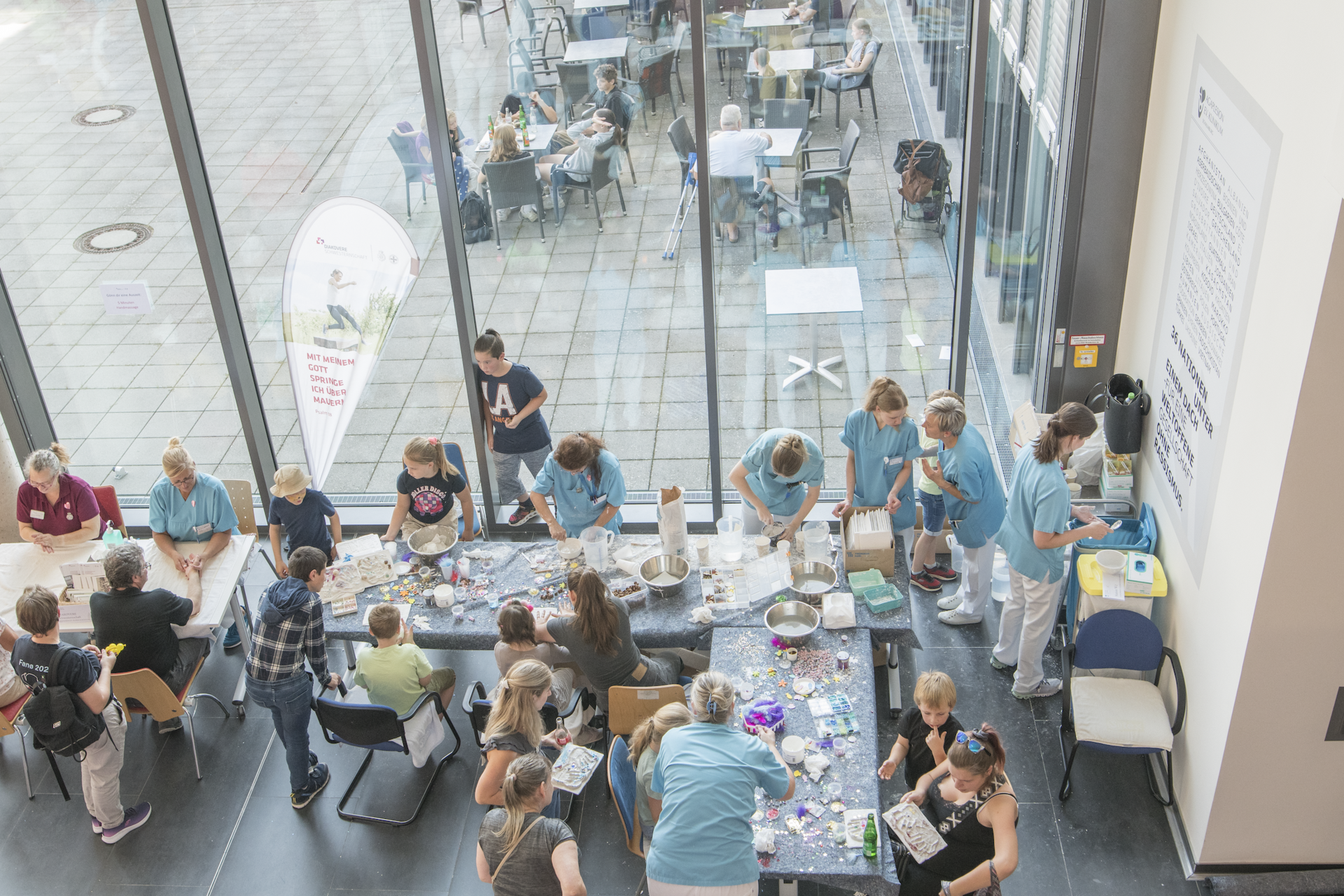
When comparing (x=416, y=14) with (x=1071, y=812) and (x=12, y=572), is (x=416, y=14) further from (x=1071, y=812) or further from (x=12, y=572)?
(x=1071, y=812)

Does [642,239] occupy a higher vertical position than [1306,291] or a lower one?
lower

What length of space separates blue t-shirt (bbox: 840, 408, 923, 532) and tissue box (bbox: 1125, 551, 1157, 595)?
1277mm

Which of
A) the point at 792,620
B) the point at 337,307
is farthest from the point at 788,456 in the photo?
the point at 337,307

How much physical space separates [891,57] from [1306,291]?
326 cm

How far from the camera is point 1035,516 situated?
5516 millimetres

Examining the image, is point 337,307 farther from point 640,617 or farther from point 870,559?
point 870,559

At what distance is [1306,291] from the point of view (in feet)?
12.6

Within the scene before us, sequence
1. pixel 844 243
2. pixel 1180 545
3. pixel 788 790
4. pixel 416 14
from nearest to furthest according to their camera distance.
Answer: pixel 788 790 → pixel 1180 545 → pixel 416 14 → pixel 844 243

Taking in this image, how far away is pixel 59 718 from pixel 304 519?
1593mm

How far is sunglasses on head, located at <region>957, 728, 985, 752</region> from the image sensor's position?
4148mm

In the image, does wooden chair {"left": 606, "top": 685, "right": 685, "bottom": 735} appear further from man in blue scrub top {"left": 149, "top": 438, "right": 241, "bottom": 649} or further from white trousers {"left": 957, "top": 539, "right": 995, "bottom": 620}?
man in blue scrub top {"left": 149, "top": 438, "right": 241, "bottom": 649}

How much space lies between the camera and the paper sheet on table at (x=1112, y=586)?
5.39 metres

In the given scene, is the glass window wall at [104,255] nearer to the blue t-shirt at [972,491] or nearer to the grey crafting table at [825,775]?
the grey crafting table at [825,775]

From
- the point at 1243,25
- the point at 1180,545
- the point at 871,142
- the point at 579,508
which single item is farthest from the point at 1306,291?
the point at 579,508
